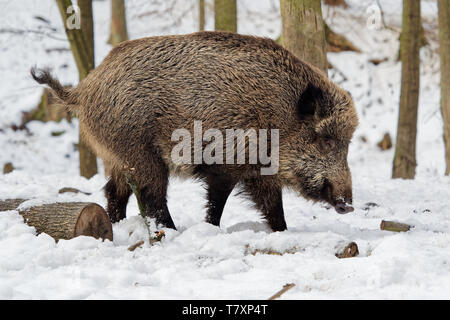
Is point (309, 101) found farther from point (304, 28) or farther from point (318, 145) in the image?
point (304, 28)

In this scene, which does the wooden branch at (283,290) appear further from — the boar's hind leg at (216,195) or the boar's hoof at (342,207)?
the boar's hind leg at (216,195)

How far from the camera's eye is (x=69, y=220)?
3896 millimetres

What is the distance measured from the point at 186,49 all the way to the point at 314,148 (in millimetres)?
1457

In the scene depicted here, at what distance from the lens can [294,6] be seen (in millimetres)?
6145

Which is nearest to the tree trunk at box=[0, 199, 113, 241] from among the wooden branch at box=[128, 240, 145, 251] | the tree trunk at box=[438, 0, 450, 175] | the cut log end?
the cut log end

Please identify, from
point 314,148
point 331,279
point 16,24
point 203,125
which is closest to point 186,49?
point 203,125

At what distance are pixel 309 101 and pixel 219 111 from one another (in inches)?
31.6

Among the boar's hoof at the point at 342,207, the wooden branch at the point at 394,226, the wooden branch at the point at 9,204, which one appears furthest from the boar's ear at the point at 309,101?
the wooden branch at the point at 9,204

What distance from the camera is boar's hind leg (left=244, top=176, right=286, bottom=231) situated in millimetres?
4762

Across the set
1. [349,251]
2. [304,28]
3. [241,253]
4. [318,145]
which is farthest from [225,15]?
[349,251]

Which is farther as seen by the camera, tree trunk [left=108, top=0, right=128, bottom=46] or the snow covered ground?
tree trunk [left=108, top=0, right=128, bottom=46]

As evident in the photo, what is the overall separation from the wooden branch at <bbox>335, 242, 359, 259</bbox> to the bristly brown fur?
979 millimetres

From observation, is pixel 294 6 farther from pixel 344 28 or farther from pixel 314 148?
pixel 344 28

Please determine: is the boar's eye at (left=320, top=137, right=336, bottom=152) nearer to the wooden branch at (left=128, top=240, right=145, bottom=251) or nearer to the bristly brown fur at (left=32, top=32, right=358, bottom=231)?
the bristly brown fur at (left=32, top=32, right=358, bottom=231)
